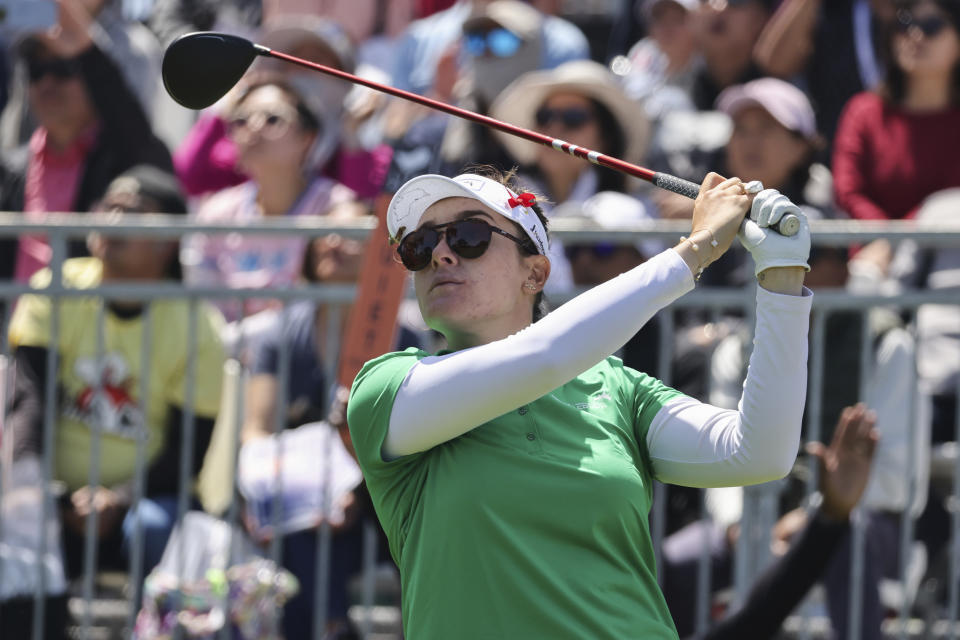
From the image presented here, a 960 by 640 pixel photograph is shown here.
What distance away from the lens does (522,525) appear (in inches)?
114

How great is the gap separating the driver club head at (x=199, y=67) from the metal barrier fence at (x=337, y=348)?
1.72 m

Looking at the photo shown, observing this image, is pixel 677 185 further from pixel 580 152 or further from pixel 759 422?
pixel 759 422

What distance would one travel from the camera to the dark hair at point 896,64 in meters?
7.00

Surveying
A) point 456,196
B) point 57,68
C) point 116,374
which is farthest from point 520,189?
point 57,68

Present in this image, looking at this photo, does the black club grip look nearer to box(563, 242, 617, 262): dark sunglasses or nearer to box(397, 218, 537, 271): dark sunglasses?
box(397, 218, 537, 271): dark sunglasses

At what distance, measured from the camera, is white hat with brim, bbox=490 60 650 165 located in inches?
280

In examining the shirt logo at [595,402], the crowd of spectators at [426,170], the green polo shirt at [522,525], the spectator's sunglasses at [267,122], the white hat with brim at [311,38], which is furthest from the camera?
the white hat with brim at [311,38]

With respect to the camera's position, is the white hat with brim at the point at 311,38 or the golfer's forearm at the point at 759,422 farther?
the white hat with brim at the point at 311,38

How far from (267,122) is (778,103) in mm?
2309

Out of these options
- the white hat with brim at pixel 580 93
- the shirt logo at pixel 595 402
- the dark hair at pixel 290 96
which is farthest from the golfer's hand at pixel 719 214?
the dark hair at pixel 290 96

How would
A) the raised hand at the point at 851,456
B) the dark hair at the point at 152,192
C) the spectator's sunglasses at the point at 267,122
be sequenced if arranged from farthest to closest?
the spectator's sunglasses at the point at 267,122
the dark hair at the point at 152,192
the raised hand at the point at 851,456

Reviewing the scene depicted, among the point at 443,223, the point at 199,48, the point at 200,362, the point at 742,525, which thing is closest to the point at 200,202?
the point at 200,362

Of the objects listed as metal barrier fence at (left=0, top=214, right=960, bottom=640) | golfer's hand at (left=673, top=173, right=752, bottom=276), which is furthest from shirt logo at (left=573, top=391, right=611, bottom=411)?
metal barrier fence at (left=0, top=214, right=960, bottom=640)

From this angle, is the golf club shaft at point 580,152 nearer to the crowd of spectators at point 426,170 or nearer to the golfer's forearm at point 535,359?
the golfer's forearm at point 535,359
